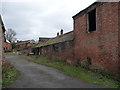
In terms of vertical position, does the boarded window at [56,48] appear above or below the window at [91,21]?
below

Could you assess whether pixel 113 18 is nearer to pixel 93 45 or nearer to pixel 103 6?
pixel 103 6

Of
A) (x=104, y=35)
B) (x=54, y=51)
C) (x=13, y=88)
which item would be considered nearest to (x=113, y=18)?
(x=104, y=35)

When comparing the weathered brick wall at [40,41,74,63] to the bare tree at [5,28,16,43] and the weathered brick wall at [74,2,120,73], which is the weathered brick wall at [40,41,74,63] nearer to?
the weathered brick wall at [74,2,120,73]

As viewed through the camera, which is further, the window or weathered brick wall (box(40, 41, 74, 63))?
weathered brick wall (box(40, 41, 74, 63))

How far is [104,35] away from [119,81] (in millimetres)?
3458

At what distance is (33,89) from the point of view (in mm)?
6352

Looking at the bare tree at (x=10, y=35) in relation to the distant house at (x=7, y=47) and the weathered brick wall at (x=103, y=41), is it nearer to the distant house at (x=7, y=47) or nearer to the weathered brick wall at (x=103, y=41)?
the distant house at (x=7, y=47)

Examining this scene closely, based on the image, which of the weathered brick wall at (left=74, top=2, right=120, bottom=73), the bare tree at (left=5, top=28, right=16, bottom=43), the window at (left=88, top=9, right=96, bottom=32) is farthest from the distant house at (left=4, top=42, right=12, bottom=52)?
the window at (left=88, top=9, right=96, bottom=32)

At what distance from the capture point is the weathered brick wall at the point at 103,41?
888 cm

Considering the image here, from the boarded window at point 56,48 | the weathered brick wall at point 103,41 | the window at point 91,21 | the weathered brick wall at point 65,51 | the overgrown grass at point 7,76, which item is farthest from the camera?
the boarded window at point 56,48

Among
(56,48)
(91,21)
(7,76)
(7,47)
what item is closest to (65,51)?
(56,48)

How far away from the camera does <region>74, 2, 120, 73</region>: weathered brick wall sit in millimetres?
8875

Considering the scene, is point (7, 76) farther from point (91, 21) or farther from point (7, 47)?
point (7, 47)

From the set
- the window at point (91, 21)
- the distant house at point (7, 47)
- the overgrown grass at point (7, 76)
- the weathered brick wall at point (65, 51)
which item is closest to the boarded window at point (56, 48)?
the weathered brick wall at point (65, 51)
